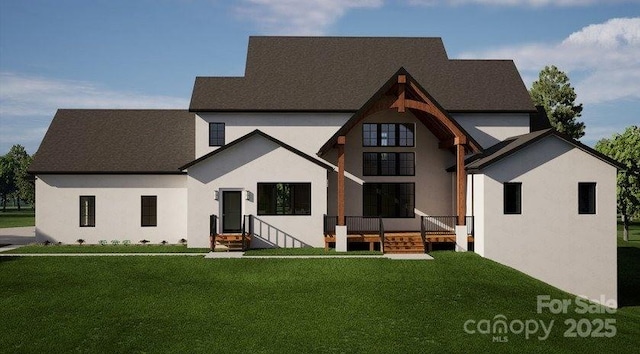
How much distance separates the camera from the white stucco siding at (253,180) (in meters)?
27.8

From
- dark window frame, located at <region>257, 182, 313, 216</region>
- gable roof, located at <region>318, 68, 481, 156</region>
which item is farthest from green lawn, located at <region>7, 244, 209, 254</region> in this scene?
gable roof, located at <region>318, 68, 481, 156</region>

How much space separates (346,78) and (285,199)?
32.2 feet

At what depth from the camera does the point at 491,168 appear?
2559 cm

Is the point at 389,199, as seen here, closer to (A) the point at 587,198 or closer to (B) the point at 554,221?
(B) the point at 554,221

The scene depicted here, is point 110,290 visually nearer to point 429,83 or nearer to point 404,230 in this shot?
point 404,230

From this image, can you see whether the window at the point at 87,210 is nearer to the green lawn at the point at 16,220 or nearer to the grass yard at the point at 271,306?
the grass yard at the point at 271,306

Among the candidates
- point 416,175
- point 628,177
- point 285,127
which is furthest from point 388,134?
point 628,177

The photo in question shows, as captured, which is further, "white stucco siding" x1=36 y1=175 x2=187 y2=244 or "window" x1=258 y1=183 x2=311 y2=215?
"white stucco siding" x1=36 y1=175 x2=187 y2=244

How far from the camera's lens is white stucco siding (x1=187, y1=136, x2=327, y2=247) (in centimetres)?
2777

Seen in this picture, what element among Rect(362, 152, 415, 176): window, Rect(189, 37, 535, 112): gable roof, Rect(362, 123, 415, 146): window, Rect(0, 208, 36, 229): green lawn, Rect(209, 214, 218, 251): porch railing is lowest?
Rect(0, 208, 36, 229): green lawn

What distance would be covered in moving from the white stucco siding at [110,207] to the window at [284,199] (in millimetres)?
5764

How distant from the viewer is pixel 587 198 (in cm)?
2614

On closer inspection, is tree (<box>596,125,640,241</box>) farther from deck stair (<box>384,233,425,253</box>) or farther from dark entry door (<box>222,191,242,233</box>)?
dark entry door (<box>222,191,242,233</box>)

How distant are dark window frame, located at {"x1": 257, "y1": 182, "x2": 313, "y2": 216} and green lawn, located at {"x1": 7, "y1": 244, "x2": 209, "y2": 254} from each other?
3.80 m
